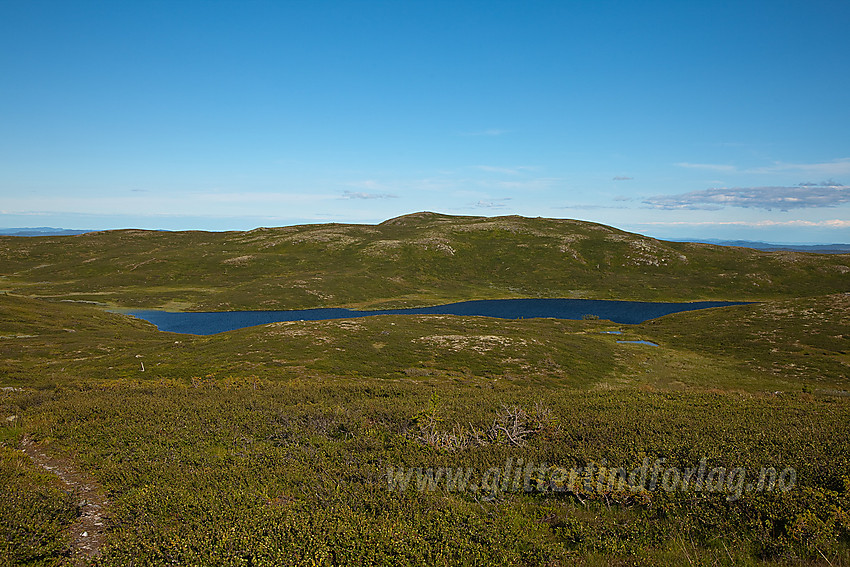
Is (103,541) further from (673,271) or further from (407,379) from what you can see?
(673,271)

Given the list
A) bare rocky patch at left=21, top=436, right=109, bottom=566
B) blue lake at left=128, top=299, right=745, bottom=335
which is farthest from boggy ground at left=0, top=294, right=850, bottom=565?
blue lake at left=128, top=299, right=745, bottom=335

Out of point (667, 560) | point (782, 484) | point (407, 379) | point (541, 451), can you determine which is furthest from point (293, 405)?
point (407, 379)

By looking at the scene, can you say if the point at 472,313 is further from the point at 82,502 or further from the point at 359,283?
the point at 82,502

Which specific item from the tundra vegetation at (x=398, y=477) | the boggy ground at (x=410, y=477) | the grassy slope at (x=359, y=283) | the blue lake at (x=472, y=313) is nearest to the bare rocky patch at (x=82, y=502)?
the tundra vegetation at (x=398, y=477)

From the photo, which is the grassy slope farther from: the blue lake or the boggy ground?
the boggy ground

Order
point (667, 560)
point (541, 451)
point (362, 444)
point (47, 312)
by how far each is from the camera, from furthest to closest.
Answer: point (47, 312) < point (362, 444) < point (541, 451) < point (667, 560)

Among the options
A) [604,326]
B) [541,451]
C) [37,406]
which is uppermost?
[541,451]

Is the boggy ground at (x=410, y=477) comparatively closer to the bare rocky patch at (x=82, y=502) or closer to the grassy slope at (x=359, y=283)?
the bare rocky patch at (x=82, y=502)

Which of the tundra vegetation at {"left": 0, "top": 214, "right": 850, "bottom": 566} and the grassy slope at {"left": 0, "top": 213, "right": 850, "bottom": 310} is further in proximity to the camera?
the grassy slope at {"left": 0, "top": 213, "right": 850, "bottom": 310}

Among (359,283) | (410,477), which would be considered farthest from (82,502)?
(359,283)
